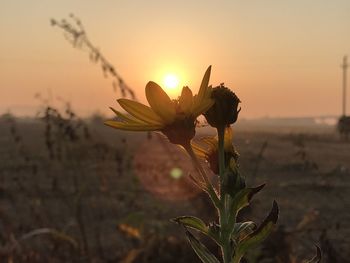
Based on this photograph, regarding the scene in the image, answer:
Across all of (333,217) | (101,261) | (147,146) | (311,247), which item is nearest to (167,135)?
(101,261)

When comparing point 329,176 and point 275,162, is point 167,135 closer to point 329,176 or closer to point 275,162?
point 329,176

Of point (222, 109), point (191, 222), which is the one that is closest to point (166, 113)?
point (222, 109)

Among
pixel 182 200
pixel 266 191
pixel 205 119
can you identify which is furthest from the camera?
pixel 266 191

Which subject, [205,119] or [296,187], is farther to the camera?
[296,187]

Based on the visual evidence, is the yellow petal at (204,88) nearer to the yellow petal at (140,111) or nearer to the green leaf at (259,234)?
the yellow petal at (140,111)

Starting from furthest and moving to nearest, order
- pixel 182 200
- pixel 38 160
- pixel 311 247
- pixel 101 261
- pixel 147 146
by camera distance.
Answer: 1. pixel 147 146
2. pixel 38 160
3. pixel 182 200
4. pixel 311 247
5. pixel 101 261
